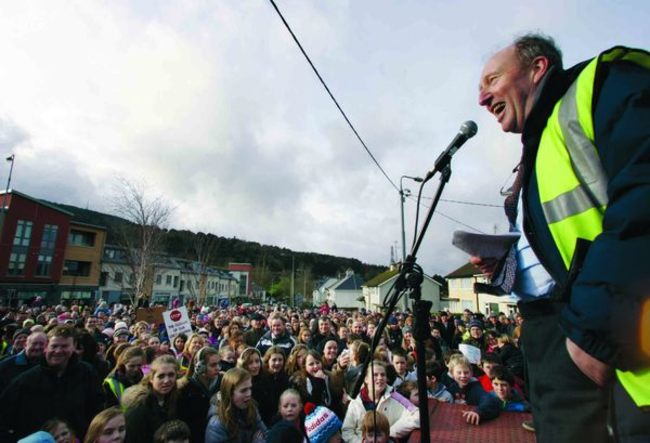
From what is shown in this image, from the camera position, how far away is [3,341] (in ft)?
25.2

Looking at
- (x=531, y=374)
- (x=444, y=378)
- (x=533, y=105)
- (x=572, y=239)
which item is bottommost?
(x=444, y=378)

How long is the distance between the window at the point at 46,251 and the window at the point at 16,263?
1522 millimetres

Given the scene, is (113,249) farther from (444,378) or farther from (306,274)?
(444,378)

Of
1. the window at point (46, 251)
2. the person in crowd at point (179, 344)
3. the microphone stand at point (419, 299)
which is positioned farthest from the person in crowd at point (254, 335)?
the window at point (46, 251)

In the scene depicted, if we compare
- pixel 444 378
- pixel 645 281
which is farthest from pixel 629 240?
pixel 444 378

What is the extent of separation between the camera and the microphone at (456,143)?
2.25 m

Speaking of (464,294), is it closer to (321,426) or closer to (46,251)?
(321,426)

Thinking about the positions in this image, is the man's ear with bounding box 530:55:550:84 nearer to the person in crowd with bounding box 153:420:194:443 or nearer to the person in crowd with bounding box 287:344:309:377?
the person in crowd with bounding box 153:420:194:443

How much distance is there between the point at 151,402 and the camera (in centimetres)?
397

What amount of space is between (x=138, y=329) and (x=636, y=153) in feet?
34.5

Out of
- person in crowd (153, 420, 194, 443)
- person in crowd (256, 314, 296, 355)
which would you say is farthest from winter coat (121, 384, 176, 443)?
person in crowd (256, 314, 296, 355)

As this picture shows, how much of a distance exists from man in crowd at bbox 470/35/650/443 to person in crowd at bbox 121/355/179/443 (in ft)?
12.9

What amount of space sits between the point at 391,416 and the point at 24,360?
192 inches

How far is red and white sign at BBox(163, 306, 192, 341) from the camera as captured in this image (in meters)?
9.75
